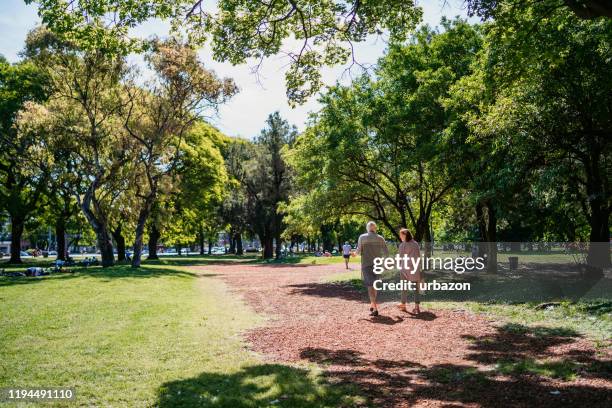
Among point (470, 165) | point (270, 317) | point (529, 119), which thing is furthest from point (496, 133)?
point (270, 317)

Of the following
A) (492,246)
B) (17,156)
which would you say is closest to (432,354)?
(492,246)

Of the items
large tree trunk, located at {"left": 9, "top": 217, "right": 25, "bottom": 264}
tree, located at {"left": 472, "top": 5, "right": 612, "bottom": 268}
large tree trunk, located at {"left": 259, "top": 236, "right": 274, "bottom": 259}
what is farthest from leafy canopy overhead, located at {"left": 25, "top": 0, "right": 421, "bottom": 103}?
large tree trunk, located at {"left": 259, "top": 236, "right": 274, "bottom": 259}

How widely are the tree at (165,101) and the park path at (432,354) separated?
62.3ft

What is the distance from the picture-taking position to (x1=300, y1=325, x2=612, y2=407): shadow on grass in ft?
17.8

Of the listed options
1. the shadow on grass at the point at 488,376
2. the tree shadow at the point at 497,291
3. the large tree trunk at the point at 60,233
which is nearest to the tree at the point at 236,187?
the large tree trunk at the point at 60,233

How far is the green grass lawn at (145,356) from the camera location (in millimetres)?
5660

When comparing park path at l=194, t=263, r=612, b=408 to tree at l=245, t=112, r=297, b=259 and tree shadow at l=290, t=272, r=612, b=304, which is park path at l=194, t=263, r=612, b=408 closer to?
tree shadow at l=290, t=272, r=612, b=304

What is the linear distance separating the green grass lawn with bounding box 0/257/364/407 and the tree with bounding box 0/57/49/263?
22.4m

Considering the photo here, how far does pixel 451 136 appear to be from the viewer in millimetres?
16766

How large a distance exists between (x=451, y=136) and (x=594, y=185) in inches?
192

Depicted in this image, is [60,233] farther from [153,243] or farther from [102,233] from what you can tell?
[102,233]

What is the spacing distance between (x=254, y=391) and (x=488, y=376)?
128 inches

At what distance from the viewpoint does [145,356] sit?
7.48m

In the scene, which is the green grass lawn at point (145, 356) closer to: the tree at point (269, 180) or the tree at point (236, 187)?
the tree at point (269, 180)
